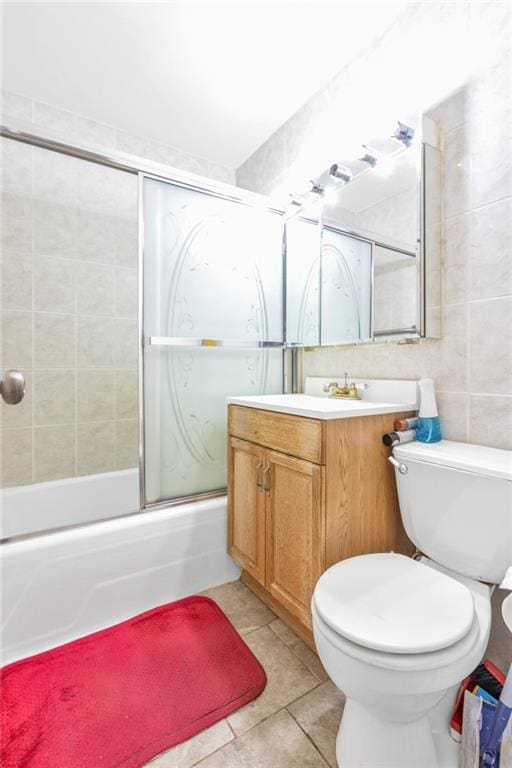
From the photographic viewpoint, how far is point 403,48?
4.68 feet

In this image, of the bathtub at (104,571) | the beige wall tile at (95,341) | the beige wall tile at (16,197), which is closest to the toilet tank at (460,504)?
the bathtub at (104,571)

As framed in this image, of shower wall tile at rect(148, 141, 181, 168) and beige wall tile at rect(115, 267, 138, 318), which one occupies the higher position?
shower wall tile at rect(148, 141, 181, 168)

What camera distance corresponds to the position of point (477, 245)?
118 centimetres

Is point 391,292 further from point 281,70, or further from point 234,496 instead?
point 281,70

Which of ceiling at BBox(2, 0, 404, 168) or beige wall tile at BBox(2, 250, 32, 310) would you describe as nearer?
ceiling at BBox(2, 0, 404, 168)

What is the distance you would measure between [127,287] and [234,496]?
1411 millimetres

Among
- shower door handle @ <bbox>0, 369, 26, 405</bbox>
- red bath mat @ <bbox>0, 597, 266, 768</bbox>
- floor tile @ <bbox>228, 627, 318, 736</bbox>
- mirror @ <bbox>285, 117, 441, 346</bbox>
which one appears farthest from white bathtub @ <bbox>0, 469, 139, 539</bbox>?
mirror @ <bbox>285, 117, 441, 346</bbox>

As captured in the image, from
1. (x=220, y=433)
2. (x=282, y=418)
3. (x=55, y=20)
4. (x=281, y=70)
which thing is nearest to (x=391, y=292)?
(x=282, y=418)

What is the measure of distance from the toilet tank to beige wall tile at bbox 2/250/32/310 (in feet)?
6.38

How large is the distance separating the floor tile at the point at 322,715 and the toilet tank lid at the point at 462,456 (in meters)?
0.77

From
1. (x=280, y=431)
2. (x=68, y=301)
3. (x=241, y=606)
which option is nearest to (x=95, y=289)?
(x=68, y=301)

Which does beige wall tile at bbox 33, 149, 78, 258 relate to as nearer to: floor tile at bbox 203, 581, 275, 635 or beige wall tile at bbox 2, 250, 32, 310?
beige wall tile at bbox 2, 250, 32, 310

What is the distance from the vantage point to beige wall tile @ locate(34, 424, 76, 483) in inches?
76.0

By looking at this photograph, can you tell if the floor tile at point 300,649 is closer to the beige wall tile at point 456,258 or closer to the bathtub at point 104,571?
the bathtub at point 104,571
